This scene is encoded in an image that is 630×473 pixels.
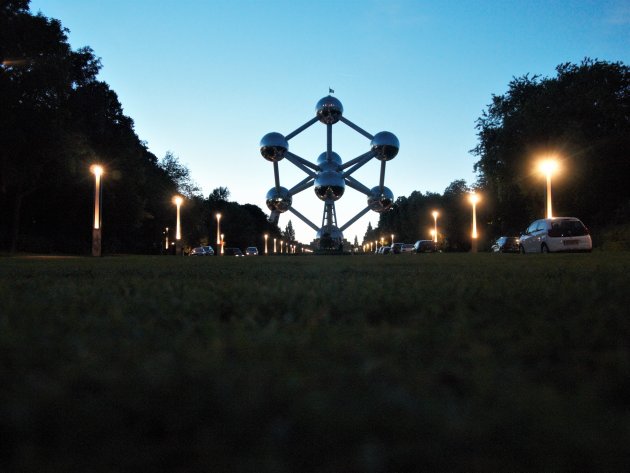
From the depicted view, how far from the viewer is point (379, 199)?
7975 centimetres

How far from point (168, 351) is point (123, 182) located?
41.5m

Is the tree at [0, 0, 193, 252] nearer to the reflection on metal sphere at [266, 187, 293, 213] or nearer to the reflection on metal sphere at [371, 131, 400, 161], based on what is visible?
the reflection on metal sphere at [266, 187, 293, 213]

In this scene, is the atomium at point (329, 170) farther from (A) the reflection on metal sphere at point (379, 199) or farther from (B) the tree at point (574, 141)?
(B) the tree at point (574, 141)

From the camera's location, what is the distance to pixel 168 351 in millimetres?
1564

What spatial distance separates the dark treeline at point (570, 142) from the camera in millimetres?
37312

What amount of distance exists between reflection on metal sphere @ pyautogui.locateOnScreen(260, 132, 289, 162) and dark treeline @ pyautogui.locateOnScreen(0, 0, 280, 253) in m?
13.6

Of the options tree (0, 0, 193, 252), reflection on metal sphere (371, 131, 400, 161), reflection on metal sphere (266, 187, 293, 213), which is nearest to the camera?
tree (0, 0, 193, 252)

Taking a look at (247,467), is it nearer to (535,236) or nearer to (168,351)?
(168,351)

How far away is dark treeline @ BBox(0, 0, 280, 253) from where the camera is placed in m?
28.7

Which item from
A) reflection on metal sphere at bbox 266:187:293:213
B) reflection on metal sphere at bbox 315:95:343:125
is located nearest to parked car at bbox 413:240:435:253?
reflection on metal sphere at bbox 266:187:293:213

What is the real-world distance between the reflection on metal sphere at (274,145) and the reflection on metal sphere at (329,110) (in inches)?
310

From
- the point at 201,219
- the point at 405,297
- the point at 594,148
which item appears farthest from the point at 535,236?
the point at 201,219

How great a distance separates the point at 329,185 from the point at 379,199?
1046 cm

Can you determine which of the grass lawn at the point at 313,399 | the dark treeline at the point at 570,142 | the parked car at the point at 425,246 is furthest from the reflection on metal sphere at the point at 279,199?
the grass lawn at the point at 313,399
